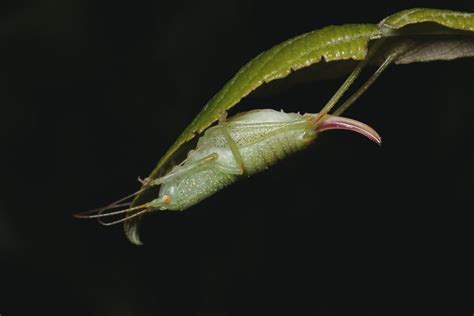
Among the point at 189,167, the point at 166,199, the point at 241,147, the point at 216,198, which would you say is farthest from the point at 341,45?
the point at 216,198

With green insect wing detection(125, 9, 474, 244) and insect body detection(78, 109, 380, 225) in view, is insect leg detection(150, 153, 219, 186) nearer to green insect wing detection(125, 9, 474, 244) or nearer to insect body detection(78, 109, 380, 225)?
insect body detection(78, 109, 380, 225)

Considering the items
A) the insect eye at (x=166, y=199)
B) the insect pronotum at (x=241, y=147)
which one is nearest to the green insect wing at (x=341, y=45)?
the insect pronotum at (x=241, y=147)

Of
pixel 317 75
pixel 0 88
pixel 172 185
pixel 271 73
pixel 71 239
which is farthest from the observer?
pixel 71 239

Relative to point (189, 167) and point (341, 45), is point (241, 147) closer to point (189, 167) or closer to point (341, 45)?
point (189, 167)

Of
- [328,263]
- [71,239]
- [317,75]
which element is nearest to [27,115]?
[71,239]

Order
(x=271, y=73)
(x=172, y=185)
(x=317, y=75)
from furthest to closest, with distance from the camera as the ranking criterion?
(x=172, y=185)
(x=317, y=75)
(x=271, y=73)

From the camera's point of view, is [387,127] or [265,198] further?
[265,198]

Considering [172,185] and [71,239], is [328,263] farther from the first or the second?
[172,185]

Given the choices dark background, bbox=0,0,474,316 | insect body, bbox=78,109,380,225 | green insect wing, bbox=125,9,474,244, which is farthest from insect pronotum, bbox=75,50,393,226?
dark background, bbox=0,0,474,316

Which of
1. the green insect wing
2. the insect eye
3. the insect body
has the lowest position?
the insect eye
